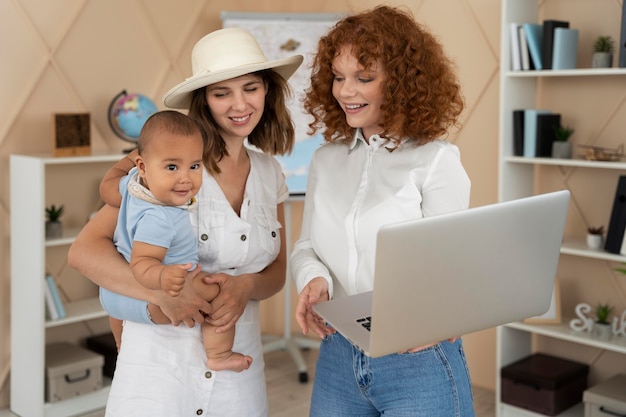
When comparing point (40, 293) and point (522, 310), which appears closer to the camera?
point (522, 310)

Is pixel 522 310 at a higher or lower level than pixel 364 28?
lower

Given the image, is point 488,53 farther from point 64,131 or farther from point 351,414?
point 351,414

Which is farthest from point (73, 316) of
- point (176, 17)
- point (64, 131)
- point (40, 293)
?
point (176, 17)

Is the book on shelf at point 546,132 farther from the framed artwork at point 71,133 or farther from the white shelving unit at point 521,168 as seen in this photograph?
the framed artwork at point 71,133

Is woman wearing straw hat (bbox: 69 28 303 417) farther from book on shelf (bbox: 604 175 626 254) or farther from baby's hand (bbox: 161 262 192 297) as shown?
book on shelf (bbox: 604 175 626 254)

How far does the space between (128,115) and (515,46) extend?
177cm

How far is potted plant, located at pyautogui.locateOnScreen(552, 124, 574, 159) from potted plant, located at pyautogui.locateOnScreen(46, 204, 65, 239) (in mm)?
2181

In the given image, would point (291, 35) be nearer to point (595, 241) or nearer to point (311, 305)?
point (595, 241)

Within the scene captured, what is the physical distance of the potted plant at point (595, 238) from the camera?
121 inches

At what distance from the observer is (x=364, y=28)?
5.25ft

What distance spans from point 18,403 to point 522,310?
2.68m

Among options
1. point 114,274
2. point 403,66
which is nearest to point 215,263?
point 114,274

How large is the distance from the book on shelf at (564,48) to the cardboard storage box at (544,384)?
4.22ft

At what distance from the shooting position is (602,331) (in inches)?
121
